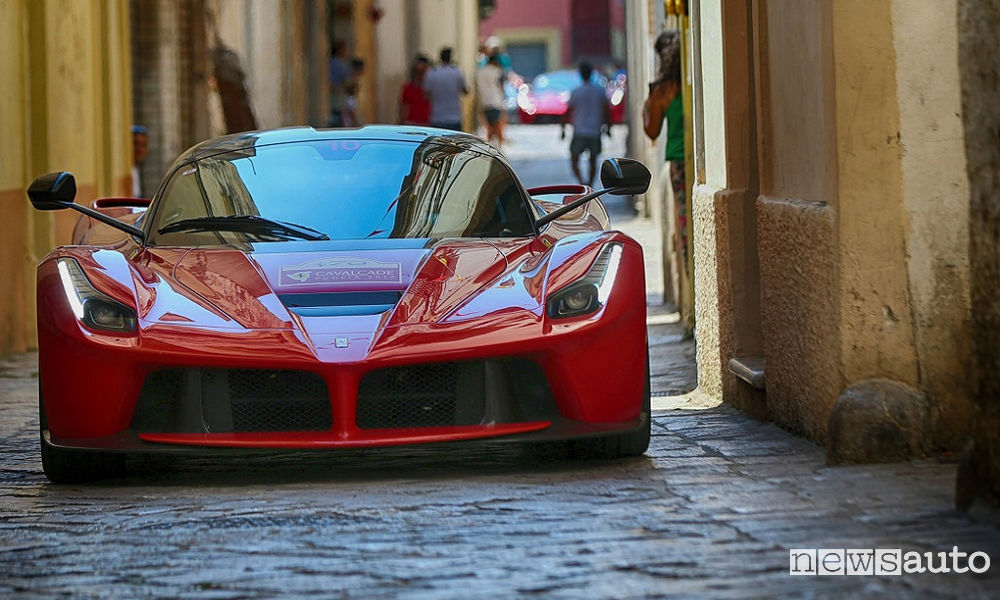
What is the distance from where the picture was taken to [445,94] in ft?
81.8

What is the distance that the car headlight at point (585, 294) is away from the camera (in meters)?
6.14

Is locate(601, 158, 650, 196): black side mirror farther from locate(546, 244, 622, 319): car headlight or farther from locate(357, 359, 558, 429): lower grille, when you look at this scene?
locate(357, 359, 558, 429): lower grille

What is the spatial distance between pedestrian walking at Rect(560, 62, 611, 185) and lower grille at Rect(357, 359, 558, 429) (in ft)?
62.4

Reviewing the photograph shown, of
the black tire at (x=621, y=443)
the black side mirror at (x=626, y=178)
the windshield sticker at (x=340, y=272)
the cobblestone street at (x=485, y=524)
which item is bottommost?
the cobblestone street at (x=485, y=524)

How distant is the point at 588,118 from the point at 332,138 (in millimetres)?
17842

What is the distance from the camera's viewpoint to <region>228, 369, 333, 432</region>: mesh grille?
6.00 m

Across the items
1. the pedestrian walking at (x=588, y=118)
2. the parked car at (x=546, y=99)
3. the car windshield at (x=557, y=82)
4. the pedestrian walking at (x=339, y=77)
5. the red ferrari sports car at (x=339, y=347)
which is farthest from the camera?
the car windshield at (x=557, y=82)

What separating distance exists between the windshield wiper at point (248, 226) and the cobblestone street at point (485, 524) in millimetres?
831

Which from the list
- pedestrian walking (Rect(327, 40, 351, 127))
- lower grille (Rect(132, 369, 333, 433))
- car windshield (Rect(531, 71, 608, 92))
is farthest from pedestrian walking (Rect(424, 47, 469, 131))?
car windshield (Rect(531, 71, 608, 92))

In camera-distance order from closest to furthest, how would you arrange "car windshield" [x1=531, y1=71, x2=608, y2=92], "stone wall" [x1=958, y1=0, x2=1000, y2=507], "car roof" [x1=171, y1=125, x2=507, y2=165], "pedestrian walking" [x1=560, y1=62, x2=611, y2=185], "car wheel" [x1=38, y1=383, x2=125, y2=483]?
"stone wall" [x1=958, y1=0, x2=1000, y2=507], "car wheel" [x1=38, y1=383, x2=125, y2=483], "car roof" [x1=171, y1=125, x2=507, y2=165], "pedestrian walking" [x1=560, y1=62, x2=611, y2=185], "car windshield" [x1=531, y1=71, x2=608, y2=92]

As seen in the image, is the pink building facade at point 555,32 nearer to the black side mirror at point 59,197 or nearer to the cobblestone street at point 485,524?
the black side mirror at point 59,197

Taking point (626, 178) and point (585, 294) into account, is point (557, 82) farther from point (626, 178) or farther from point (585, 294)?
point (585, 294)

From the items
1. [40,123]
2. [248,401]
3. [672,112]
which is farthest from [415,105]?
[248,401]

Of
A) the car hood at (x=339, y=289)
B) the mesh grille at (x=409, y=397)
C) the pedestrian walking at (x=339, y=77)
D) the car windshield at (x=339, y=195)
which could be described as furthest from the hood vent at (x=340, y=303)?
the pedestrian walking at (x=339, y=77)
